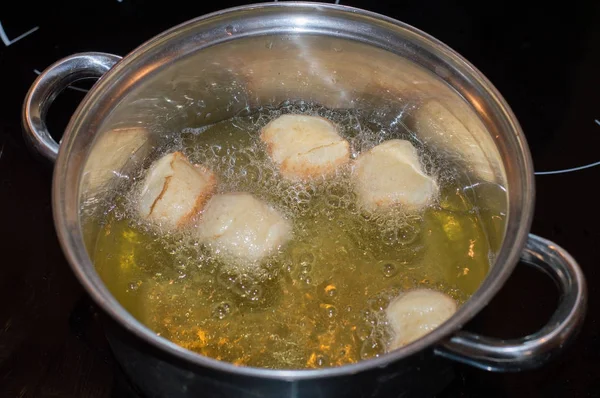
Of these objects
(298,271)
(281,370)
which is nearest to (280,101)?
(298,271)

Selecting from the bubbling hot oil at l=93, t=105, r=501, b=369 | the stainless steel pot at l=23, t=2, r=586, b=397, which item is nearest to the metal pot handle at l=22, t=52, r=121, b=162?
the stainless steel pot at l=23, t=2, r=586, b=397

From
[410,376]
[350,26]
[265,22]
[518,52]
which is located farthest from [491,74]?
[410,376]

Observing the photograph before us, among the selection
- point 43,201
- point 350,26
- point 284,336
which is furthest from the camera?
point 43,201

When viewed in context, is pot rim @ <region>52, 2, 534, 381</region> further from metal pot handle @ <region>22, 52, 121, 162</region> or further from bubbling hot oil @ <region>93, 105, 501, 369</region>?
bubbling hot oil @ <region>93, 105, 501, 369</region>

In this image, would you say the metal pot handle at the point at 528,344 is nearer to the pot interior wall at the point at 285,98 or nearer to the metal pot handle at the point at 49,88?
the pot interior wall at the point at 285,98

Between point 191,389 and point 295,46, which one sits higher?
point 295,46

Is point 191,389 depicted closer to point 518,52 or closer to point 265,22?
point 265,22
